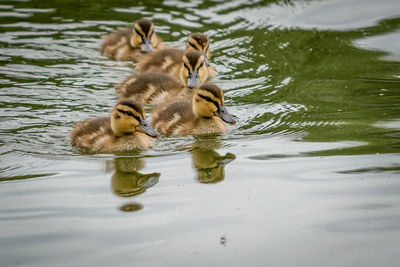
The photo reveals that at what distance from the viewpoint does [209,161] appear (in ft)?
15.5

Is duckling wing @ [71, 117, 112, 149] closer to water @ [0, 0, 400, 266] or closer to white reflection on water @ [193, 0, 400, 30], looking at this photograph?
water @ [0, 0, 400, 266]

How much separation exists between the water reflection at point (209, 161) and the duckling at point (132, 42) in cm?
258

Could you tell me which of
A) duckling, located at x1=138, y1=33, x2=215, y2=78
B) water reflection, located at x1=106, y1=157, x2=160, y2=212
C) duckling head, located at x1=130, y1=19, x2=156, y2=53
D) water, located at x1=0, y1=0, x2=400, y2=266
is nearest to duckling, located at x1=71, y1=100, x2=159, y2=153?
water, located at x1=0, y1=0, x2=400, y2=266

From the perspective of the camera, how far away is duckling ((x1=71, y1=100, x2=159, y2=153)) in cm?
509

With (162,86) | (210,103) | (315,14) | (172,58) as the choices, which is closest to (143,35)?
(172,58)

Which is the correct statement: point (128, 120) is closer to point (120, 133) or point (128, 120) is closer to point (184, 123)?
point (120, 133)

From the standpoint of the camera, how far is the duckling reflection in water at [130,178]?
13.8ft

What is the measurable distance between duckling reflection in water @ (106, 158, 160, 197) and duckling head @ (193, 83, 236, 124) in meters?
0.82

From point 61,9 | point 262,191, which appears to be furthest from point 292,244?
point 61,9

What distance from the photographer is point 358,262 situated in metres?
3.27

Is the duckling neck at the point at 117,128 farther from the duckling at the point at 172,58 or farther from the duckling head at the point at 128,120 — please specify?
the duckling at the point at 172,58

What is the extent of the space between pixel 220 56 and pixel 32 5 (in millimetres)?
2682

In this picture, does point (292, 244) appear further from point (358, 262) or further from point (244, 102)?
point (244, 102)

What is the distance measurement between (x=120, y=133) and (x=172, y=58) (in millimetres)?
1981
